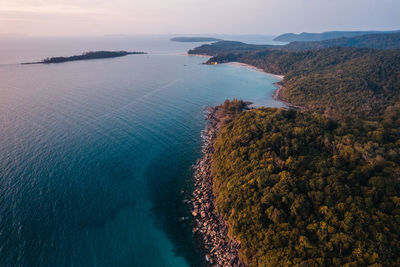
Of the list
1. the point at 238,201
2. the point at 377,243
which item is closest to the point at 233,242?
the point at 238,201

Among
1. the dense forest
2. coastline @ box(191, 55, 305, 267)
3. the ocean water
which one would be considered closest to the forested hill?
the ocean water

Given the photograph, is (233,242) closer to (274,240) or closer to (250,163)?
(274,240)

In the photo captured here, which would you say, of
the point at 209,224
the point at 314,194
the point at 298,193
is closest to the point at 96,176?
the point at 209,224

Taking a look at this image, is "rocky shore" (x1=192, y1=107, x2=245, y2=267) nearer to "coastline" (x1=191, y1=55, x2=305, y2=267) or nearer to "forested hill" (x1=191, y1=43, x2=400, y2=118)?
"coastline" (x1=191, y1=55, x2=305, y2=267)

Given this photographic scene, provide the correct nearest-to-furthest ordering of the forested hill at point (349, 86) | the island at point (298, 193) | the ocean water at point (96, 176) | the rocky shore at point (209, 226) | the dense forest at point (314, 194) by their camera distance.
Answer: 1. the dense forest at point (314, 194)
2. the island at point (298, 193)
3. the rocky shore at point (209, 226)
4. the ocean water at point (96, 176)
5. the forested hill at point (349, 86)

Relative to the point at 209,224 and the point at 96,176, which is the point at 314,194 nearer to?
the point at 209,224

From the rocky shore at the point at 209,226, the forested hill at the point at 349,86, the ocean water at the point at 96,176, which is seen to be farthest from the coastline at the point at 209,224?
the forested hill at the point at 349,86

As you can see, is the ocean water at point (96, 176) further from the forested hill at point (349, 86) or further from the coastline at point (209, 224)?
the forested hill at point (349, 86)
